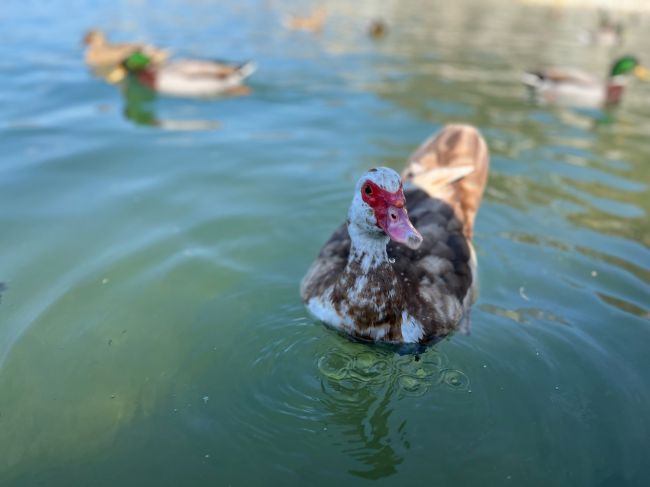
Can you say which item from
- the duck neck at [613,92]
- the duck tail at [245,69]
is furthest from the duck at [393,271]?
the duck neck at [613,92]

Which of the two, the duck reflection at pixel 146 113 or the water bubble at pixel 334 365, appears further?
the duck reflection at pixel 146 113

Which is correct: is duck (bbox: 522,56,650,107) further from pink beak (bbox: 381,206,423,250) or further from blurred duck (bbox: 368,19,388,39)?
pink beak (bbox: 381,206,423,250)

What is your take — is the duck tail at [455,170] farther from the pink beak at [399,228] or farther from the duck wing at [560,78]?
the duck wing at [560,78]

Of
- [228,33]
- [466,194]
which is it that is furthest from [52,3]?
[466,194]

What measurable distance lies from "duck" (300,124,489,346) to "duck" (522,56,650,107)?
27.9 ft

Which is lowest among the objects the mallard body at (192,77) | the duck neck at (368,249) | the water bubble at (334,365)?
the water bubble at (334,365)

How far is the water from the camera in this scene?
13.2 ft

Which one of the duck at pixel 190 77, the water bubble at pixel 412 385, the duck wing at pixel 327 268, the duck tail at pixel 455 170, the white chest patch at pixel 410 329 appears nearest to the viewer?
the water bubble at pixel 412 385

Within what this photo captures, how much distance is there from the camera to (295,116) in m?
11.0

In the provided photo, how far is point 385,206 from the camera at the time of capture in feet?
14.2

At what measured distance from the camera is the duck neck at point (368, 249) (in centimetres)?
465

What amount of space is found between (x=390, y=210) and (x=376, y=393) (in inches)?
55.7

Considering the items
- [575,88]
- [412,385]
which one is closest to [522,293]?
[412,385]

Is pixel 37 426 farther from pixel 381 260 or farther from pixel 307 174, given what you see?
pixel 307 174
